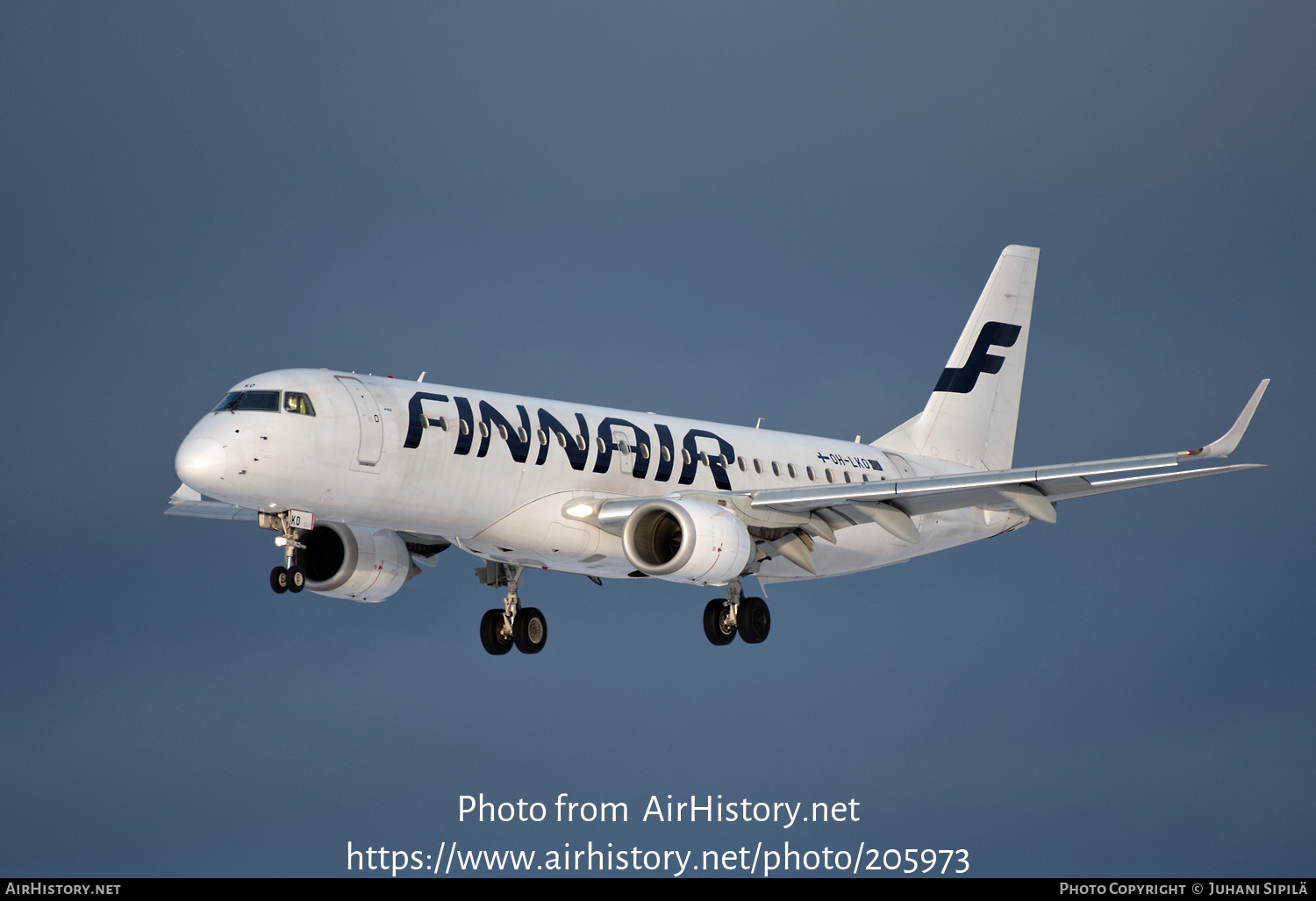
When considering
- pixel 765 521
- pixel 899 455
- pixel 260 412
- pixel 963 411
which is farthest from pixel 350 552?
pixel 963 411

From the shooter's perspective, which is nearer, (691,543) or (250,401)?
(250,401)

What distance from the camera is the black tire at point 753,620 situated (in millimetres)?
38812

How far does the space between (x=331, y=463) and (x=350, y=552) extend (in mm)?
7608

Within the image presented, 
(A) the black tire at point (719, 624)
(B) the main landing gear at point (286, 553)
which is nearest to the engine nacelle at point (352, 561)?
(B) the main landing gear at point (286, 553)

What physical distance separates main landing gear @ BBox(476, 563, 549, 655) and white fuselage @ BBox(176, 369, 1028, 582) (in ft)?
5.73

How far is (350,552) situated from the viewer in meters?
39.1

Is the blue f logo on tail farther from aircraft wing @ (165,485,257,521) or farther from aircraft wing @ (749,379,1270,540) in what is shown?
aircraft wing @ (165,485,257,521)

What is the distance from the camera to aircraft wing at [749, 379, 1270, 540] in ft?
111

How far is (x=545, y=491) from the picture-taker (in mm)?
35562

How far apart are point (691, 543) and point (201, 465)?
1074cm

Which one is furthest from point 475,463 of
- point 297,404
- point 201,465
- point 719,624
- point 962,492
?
point 962,492

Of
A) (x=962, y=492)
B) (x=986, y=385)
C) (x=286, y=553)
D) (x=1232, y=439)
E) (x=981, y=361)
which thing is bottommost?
(x=286, y=553)

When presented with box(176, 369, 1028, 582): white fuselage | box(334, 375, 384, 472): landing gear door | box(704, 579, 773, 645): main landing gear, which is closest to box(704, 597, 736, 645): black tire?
box(704, 579, 773, 645): main landing gear

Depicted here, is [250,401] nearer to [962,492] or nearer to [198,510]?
[198,510]
